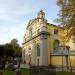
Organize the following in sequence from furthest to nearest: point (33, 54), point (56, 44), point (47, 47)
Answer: point (33, 54) < point (56, 44) < point (47, 47)

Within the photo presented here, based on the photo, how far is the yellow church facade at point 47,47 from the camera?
43031 millimetres

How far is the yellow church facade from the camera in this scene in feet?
141

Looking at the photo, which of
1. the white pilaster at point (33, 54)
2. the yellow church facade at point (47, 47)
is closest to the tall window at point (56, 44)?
the yellow church facade at point (47, 47)

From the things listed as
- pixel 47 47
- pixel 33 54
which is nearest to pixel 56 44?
pixel 47 47

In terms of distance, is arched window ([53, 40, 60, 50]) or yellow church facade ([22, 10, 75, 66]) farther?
arched window ([53, 40, 60, 50])

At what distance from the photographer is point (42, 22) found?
46969 millimetres

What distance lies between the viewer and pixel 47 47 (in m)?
45.3

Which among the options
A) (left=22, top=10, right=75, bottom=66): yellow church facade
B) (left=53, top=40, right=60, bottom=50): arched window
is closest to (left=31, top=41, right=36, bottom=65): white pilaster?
(left=22, top=10, right=75, bottom=66): yellow church facade

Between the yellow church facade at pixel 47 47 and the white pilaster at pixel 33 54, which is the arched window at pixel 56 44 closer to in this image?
the yellow church facade at pixel 47 47

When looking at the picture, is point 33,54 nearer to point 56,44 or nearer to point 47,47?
point 47,47

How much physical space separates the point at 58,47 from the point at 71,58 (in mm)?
4734

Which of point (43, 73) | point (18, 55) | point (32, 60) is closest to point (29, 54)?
point (32, 60)

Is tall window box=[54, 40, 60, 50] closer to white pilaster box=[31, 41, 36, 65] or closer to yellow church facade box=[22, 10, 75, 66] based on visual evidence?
yellow church facade box=[22, 10, 75, 66]

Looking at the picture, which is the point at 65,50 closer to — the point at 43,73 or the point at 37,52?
the point at 37,52
